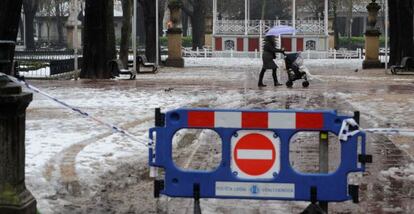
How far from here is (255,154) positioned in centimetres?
611

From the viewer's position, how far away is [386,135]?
11.8 meters

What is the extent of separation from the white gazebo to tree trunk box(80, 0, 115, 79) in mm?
27055

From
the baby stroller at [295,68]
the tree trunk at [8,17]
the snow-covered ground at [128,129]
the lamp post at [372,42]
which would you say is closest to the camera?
the snow-covered ground at [128,129]

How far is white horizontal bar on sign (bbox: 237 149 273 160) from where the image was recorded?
20.0 ft

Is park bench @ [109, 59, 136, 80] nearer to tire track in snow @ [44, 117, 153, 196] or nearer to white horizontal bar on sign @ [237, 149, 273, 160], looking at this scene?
tire track in snow @ [44, 117, 153, 196]

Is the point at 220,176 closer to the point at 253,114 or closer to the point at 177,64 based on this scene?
the point at 253,114

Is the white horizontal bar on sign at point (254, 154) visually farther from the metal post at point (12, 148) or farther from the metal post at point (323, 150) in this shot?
the metal post at point (12, 148)

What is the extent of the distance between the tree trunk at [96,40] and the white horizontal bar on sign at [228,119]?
19809mm

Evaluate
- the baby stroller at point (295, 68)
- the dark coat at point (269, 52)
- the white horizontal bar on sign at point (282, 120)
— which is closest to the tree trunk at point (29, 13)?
the baby stroller at point (295, 68)

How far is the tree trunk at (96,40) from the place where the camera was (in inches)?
995

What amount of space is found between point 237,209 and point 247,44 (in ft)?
157

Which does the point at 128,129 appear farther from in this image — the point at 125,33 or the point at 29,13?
the point at 29,13

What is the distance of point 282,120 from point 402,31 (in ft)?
86.5

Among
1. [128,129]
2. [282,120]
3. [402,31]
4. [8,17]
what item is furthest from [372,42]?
[282,120]
